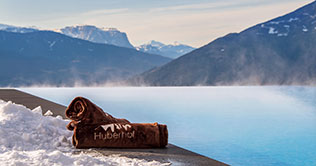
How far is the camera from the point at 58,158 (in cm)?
254

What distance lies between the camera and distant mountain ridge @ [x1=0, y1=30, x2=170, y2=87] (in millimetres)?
85625

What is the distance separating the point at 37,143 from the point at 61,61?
340ft

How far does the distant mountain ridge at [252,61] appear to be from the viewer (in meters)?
63.0

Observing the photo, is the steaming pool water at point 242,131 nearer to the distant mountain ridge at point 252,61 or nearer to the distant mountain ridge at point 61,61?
the distant mountain ridge at point 252,61

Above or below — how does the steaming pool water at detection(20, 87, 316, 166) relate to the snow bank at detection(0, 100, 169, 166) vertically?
below

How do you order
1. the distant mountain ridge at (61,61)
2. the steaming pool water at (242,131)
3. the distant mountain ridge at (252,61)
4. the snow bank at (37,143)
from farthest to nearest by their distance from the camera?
the distant mountain ridge at (61,61)
the distant mountain ridge at (252,61)
the steaming pool water at (242,131)
the snow bank at (37,143)

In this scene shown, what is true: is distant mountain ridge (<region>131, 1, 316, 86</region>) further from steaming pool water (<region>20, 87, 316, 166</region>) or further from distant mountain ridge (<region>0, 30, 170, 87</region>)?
steaming pool water (<region>20, 87, 316, 166</region>)

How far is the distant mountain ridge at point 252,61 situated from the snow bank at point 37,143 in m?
58.9

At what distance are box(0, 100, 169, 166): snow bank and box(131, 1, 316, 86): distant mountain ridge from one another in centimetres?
5889

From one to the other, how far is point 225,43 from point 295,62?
572 inches

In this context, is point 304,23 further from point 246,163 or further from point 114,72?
point 246,163

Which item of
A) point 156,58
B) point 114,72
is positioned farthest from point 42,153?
point 156,58

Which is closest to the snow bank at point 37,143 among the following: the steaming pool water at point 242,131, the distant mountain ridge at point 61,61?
the steaming pool water at point 242,131

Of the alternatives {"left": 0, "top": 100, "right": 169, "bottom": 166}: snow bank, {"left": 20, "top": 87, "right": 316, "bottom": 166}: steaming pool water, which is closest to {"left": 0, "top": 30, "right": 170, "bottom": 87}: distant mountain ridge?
{"left": 20, "top": 87, "right": 316, "bottom": 166}: steaming pool water
